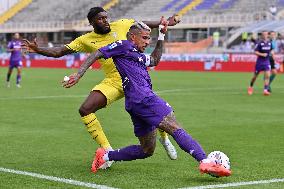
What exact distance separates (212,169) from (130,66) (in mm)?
1548

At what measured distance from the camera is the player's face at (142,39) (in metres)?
8.30

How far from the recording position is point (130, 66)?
830 cm

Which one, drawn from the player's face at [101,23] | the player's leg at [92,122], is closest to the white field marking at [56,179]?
the player's leg at [92,122]

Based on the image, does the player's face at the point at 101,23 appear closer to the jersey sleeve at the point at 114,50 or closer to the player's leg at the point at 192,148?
the jersey sleeve at the point at 114,50

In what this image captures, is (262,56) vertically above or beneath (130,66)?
beneath

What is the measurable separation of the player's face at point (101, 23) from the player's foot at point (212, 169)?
273 cm

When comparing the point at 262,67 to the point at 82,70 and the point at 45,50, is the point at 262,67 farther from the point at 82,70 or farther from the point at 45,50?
the point at 82,70

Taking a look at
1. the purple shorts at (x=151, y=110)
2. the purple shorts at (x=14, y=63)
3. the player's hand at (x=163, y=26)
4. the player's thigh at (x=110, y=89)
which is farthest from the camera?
the purple shorts at (x=14, y=63)

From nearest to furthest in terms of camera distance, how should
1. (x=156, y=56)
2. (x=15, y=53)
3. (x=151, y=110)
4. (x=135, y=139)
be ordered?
(x=151, y=110) < (x=156, y=56) < (x=135, y=139) < (x=15, y=53)

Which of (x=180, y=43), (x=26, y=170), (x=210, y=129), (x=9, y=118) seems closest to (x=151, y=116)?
(x=26, y=170)

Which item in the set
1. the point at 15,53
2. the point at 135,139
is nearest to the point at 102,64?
the point at 135,139

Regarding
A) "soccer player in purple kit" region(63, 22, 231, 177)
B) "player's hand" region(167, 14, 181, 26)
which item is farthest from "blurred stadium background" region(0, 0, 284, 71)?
"soccer player in purple kit" region(63, 22, 231, 177)

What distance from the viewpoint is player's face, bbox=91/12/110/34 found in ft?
31.2

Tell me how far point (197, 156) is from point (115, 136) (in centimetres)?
499
